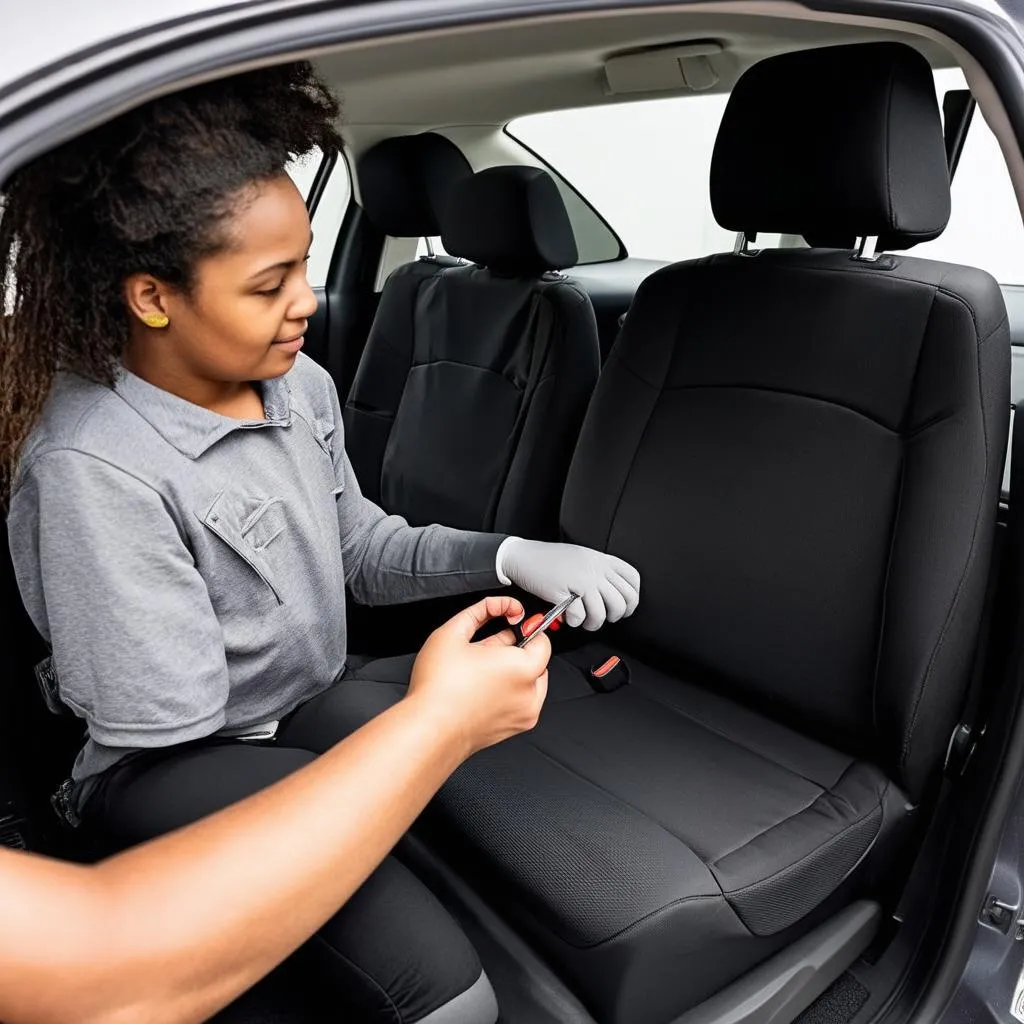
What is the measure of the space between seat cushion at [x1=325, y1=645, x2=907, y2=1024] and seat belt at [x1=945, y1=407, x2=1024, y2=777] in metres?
0.13

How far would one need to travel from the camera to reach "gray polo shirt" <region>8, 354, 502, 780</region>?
81 centimetres

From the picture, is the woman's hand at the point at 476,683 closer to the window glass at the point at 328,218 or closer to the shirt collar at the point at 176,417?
the shirt collar at the point at 176,417

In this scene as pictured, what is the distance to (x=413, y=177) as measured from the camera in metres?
2.57

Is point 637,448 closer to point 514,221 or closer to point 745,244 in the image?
point 745,244

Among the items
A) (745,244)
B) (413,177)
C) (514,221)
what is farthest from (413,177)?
(745,244)

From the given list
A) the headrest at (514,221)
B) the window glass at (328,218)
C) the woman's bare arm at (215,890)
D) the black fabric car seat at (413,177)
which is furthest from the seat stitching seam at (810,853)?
the window glass at (328,218)

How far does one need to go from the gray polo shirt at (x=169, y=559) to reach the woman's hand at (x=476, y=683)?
214 millimetres

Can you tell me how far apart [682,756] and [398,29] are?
0.93 m

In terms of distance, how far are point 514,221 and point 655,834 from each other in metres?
1.21

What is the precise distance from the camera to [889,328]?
1212mm

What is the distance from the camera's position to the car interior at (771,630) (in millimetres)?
1039

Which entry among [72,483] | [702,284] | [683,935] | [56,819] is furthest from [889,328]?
[56,819]

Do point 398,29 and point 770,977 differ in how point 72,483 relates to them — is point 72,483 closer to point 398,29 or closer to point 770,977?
point 398,29

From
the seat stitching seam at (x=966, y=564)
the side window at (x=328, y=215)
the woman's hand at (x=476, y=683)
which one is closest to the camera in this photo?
the woman's hand at (x=476, y=683)
